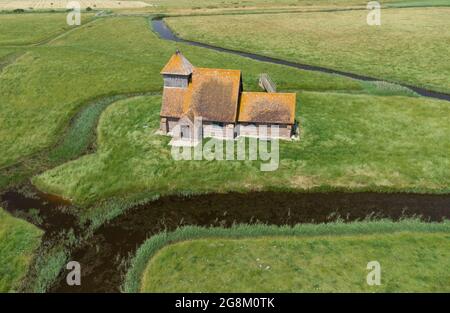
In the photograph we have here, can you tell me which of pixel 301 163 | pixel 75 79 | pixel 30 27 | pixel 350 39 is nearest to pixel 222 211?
pixel 301 163

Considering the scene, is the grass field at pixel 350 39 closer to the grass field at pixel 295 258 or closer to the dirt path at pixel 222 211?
the dirt path at pixel 222 211

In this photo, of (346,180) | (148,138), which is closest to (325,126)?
(346,180)

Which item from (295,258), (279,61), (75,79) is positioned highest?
(279,61)

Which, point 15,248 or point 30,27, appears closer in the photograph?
point 15,248

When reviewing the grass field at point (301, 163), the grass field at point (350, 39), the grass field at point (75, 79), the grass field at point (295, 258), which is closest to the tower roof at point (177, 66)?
the grass field at point (301, 163)

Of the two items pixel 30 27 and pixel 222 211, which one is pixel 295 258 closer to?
pixel 222 211

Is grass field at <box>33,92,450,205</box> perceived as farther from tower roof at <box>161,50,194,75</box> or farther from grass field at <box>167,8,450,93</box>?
grass field at <box>167,8,450,93</box>
